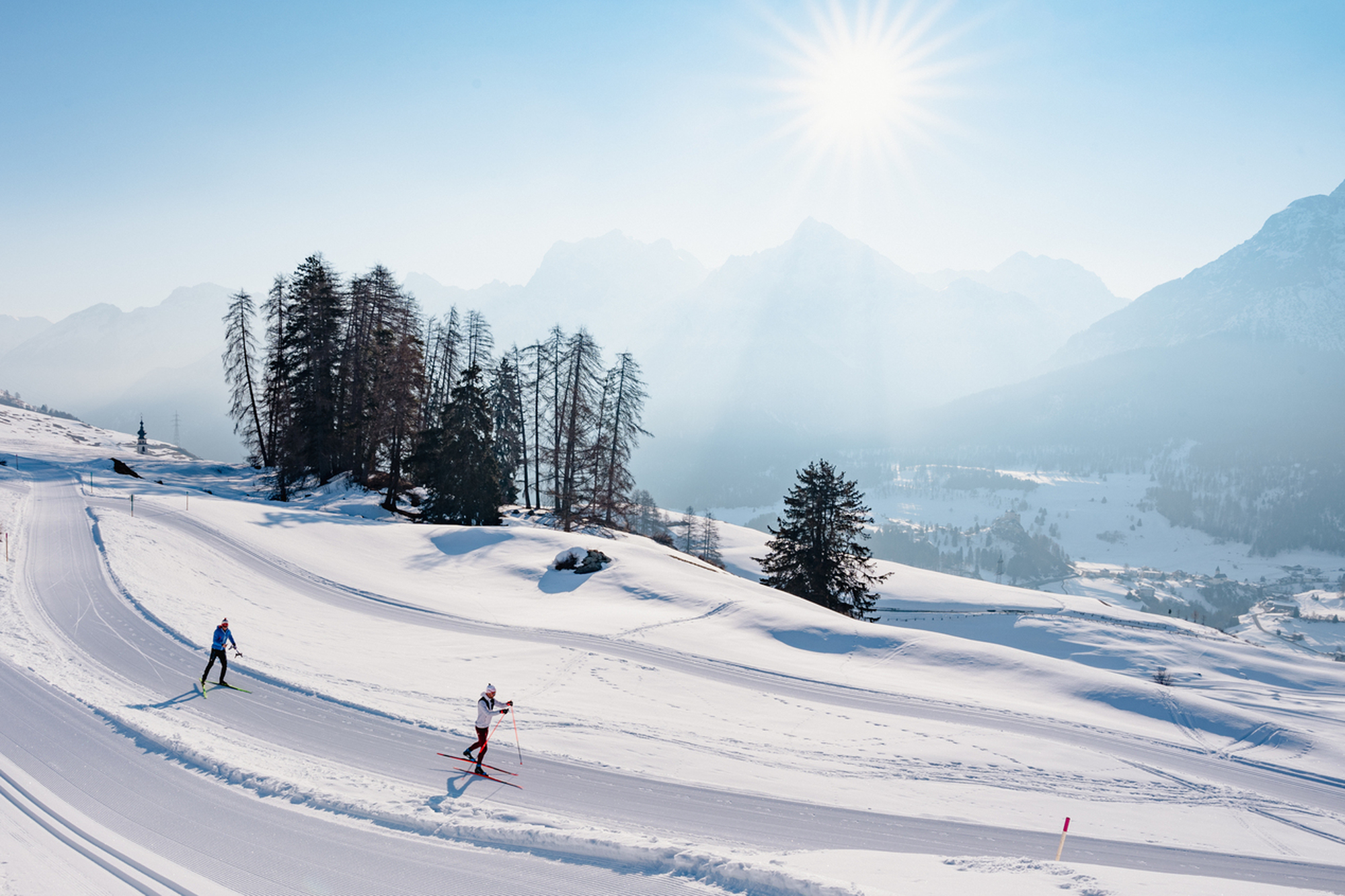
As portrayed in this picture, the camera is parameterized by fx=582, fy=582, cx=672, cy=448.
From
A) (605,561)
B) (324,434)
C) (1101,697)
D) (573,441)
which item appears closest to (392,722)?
(605,561)

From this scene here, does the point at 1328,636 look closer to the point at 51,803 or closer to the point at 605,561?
the point at 605,561

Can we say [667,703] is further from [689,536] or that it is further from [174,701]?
[689,536]

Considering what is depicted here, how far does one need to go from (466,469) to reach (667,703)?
24672mm

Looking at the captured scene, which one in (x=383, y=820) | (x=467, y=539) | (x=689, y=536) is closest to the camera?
(x=383, y=820)

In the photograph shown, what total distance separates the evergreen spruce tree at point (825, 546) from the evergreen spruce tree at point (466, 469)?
1804cm

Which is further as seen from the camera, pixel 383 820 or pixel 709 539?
pixel 709 539

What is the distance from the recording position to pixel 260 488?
139 ft

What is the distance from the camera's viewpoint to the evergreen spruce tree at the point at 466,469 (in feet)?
116

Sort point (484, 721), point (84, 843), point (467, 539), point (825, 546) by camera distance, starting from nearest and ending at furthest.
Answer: point (84, 843), point (484, 721), point (467, 539), point (825, 546)

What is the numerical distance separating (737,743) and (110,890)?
1020 centimetres

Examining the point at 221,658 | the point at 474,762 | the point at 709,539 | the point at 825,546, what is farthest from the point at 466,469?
the point at 709,539

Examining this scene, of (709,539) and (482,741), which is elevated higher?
(482,741)

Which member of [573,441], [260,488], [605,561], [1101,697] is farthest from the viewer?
[260,488]

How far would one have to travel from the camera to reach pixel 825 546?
35375 mm
